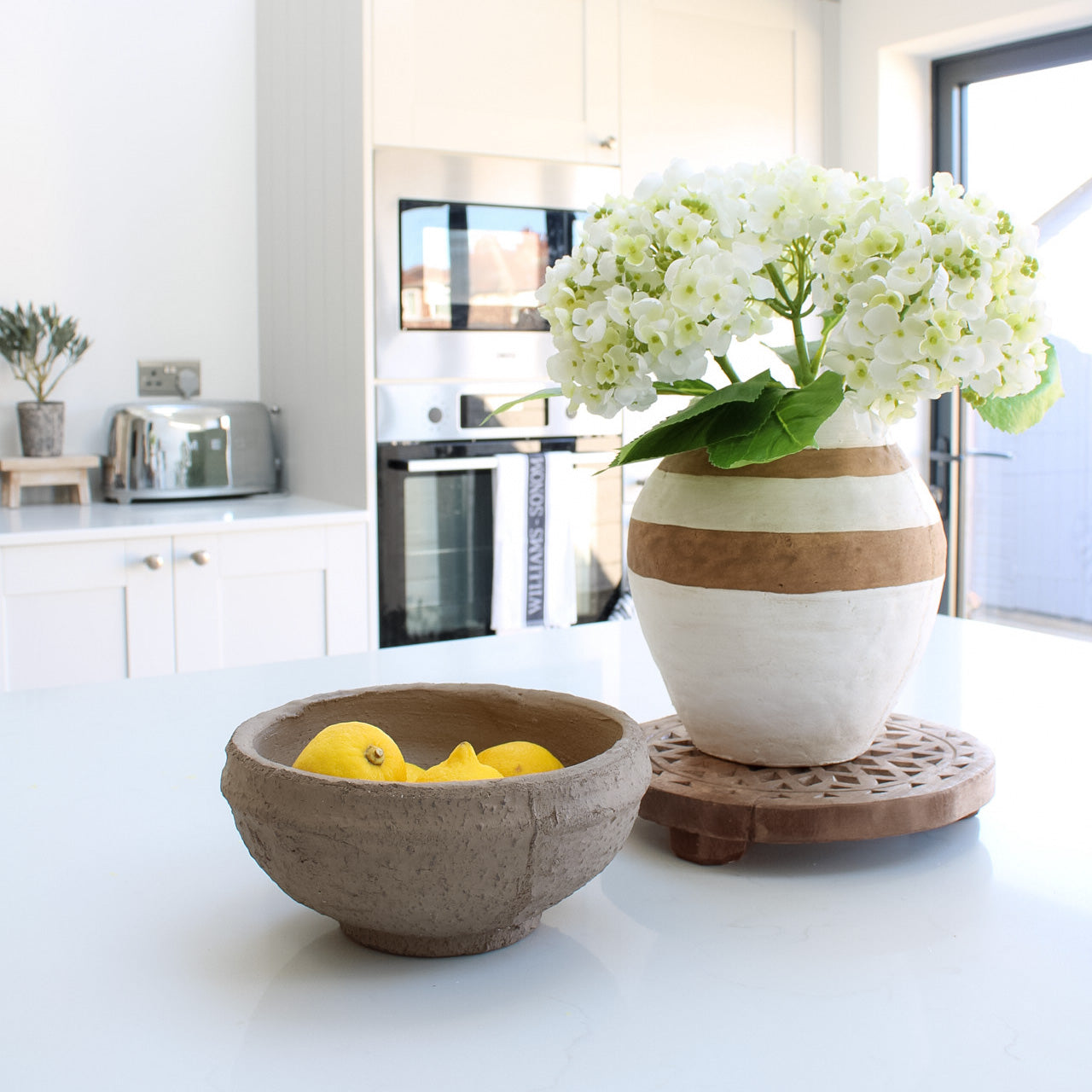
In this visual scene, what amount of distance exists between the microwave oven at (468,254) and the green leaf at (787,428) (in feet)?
6.18

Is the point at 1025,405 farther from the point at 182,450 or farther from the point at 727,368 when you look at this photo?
the point at 182,450

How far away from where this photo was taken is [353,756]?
1.91 ft

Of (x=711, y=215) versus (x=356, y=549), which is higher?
(x=711, y=215)

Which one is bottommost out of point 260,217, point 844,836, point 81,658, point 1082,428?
point 81,658

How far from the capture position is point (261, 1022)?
53 cm

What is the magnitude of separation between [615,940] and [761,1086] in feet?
0.47

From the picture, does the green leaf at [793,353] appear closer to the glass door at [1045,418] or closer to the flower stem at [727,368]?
the flower stem at [727,368]

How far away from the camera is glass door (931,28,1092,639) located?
2883mm

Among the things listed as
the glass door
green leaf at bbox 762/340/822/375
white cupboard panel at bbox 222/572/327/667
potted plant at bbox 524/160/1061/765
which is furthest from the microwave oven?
potted plant at bbox 524/160/1061/765

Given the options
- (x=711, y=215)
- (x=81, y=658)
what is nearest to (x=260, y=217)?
(x=81, y=658)

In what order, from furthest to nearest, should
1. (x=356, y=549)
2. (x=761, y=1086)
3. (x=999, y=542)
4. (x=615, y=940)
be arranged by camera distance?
1. (x=999, y=542)
2. (x=356, y=549)
3. (x=615, y=940)
4. (x=761, y=1086)

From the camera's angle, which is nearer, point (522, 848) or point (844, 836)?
point (522, 848)

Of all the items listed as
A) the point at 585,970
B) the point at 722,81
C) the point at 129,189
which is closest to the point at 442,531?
the point at 129,189

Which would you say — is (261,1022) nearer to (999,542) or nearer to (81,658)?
(81,658)
